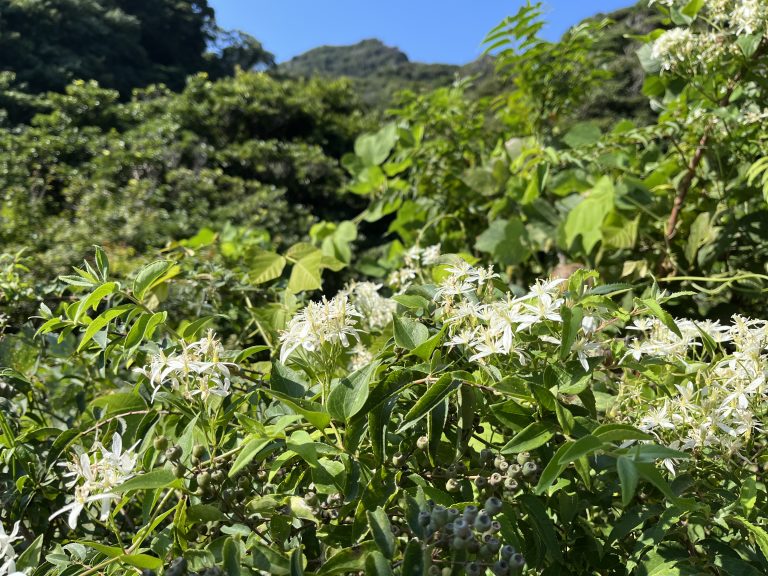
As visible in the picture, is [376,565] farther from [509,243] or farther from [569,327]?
[509,243]

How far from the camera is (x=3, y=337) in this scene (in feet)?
3.33

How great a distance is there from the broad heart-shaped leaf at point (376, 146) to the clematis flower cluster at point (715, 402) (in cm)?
126

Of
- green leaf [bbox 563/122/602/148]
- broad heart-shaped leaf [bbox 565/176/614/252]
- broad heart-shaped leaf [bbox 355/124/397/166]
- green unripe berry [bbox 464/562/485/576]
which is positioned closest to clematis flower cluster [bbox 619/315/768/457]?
green unripe berry [bbox 464/562/485/576]

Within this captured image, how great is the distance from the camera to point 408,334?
58cm

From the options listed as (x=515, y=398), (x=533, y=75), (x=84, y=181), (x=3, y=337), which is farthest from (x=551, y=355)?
(x=84, y=181)

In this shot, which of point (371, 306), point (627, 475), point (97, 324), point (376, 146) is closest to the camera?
point (627, 475)

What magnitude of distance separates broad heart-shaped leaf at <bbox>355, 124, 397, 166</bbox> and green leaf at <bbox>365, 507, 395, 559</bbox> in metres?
1.42

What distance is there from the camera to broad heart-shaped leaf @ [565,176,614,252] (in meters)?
1.29

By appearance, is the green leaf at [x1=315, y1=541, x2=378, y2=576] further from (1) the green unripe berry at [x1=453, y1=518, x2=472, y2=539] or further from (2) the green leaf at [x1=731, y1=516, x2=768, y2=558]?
(2) the green leaf at [x1=731, y1=516, x2=768, y2=558]

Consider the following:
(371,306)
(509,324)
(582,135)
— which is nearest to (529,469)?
(509,324)

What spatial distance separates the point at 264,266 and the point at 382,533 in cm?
84

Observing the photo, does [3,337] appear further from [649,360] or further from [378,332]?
[649,360]

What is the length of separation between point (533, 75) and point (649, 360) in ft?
4.13

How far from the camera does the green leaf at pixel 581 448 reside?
405mm
